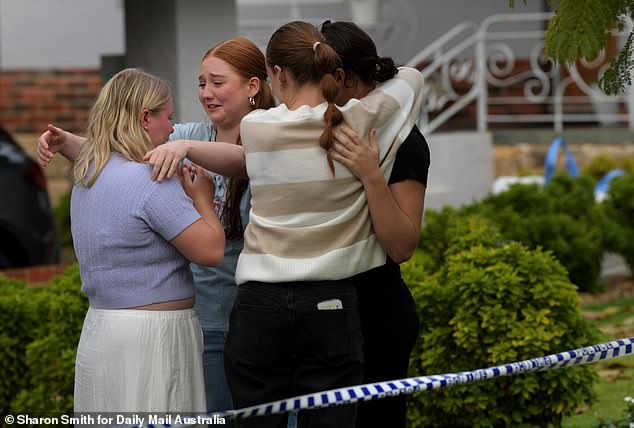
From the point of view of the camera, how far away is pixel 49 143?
338cm

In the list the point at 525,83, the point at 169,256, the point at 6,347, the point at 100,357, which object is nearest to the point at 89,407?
the point at 100,357

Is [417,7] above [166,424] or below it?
above

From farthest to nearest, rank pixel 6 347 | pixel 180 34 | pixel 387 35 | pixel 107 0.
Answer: pixel 107 0
pixel 387 35
pixel 180 34
pixel 6 347

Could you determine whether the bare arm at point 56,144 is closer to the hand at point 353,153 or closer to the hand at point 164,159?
the hand at point 164,159

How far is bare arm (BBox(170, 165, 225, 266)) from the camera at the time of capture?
3037 millimetres

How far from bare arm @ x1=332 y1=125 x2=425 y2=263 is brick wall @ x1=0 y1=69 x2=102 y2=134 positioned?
32.4 feet

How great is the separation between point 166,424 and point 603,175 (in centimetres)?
864

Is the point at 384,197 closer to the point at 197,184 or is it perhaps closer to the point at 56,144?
the point at 197,184

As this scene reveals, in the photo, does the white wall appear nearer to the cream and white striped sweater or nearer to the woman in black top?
the woman in black top

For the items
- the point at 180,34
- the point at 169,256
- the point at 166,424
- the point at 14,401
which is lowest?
the point at 14,401

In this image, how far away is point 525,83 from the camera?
12.1 m

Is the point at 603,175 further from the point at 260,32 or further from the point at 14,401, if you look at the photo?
the point at 14,401

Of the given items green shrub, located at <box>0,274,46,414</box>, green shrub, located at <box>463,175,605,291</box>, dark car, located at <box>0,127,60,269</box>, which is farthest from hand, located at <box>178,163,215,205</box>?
dark car, located at <box>0,127,60,269</box>

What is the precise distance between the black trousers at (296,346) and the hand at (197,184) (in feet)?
1.08
